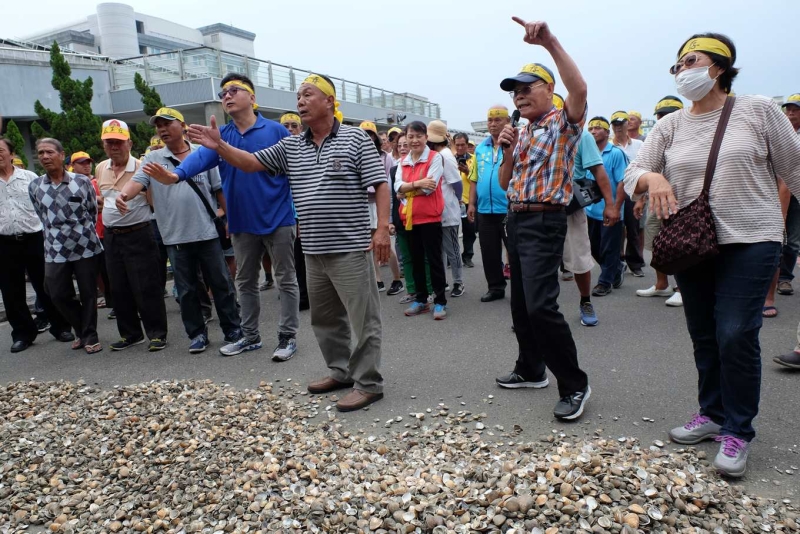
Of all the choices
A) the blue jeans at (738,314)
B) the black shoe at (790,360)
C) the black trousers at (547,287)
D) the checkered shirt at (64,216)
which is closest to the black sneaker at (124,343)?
the checkered shirt at (64,216)

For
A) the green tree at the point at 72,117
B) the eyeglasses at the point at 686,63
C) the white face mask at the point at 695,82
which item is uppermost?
the green tree at the point at 72,117

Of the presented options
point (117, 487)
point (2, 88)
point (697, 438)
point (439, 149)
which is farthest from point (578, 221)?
point (2, 88)

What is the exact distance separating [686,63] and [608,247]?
4.09 metres

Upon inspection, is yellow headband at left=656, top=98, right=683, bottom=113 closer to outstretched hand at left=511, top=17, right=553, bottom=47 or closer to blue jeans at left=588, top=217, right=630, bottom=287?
blue jeans at left=588, top=217, right=630, bottom=287

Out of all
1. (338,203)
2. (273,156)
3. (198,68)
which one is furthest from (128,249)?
(198,68)

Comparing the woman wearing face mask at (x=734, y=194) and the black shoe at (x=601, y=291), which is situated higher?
the woman wearing face mask at (x=734, y=194)

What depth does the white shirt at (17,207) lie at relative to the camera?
5.89 m

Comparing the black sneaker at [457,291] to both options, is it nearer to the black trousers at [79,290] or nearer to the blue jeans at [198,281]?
the blue jeans at [198,281]

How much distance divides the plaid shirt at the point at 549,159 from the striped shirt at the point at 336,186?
949mm

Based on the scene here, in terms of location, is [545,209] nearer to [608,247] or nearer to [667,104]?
[608,247]

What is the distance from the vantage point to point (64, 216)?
5.62 meters

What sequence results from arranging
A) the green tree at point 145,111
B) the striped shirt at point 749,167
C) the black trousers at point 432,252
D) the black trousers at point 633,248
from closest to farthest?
1. the striped shirt at point 749,167
2. the black trousers at point 432,252
3. the black trousers at point 633,248
4. the green tree at point 145,111

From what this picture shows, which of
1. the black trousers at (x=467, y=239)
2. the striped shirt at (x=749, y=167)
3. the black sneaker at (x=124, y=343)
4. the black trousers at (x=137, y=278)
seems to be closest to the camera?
the striped shirt at (x=749, y=167)

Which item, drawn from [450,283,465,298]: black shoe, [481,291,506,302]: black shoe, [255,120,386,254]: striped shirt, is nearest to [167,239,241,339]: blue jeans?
[255,120,386,254]: striped shirt
